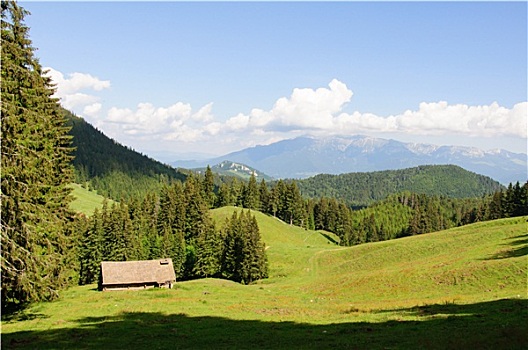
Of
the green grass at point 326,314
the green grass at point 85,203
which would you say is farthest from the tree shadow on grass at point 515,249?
the green grass at point 85,203

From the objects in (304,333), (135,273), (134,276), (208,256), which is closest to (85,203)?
(208,256)

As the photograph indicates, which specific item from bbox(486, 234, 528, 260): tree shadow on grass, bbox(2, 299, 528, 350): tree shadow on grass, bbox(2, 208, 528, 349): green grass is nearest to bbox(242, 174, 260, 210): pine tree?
bbox(2, 208, 528, 349): green grass

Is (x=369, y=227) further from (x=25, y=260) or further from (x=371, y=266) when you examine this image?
(x=25, y=260)

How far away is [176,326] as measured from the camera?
2702 cm

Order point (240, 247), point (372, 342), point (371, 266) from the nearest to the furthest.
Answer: point (372, 342) < point (371, 266) < point (240, 247)

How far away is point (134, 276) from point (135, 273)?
542 mm

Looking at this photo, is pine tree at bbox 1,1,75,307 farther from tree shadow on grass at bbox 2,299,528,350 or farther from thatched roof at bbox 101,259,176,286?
thatched roof at bbox 101,259,176,286

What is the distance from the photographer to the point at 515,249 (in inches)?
2055

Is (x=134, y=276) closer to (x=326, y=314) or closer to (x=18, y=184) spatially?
(x=326, y=314)

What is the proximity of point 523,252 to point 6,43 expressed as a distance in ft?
183

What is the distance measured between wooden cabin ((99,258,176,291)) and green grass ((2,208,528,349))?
25.8ft

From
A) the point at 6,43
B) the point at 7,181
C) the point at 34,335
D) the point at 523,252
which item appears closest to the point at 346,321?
the point at 34,335

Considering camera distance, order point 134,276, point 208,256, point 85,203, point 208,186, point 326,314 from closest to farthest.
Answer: point 326,314
point 134,276
point 208,256
point 208,186
point 85,203

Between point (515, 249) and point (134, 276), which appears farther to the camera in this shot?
point (134, 276)
